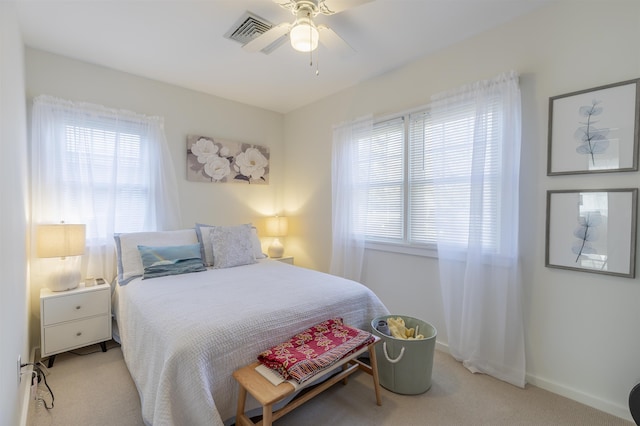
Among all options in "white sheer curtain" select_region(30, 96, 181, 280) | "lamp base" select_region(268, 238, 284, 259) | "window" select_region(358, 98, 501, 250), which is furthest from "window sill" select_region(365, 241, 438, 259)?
"white sheer curtain" select_region(30, 96, 181, 280)

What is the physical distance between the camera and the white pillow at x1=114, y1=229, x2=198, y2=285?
8.27 feet

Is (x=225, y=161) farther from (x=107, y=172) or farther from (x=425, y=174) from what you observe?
(x=425, y=174)

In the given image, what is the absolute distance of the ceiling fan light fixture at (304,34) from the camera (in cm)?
166

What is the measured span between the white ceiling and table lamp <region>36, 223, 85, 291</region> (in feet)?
4.99

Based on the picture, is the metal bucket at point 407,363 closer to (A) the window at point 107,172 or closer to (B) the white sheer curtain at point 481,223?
(B) the white sheer curtain at point 481,223

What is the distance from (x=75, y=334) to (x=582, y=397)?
367 centimetres

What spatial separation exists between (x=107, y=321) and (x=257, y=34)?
262cm

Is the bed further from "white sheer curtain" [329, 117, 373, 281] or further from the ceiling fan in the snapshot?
the ceiling fan

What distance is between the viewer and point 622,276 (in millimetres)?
1721

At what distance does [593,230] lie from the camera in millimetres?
1815

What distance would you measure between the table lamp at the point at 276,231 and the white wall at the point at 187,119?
6.7 inches

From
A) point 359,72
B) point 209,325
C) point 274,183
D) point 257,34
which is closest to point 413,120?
point 359,72

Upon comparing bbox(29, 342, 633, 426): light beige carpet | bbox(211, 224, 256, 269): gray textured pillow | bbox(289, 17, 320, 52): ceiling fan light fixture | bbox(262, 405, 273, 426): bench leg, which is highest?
bbox(289, 17, 320, 52): ceiling fan light fixture

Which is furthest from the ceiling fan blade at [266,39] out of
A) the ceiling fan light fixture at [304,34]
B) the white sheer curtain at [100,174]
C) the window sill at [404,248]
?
the window sill at [404,248]
